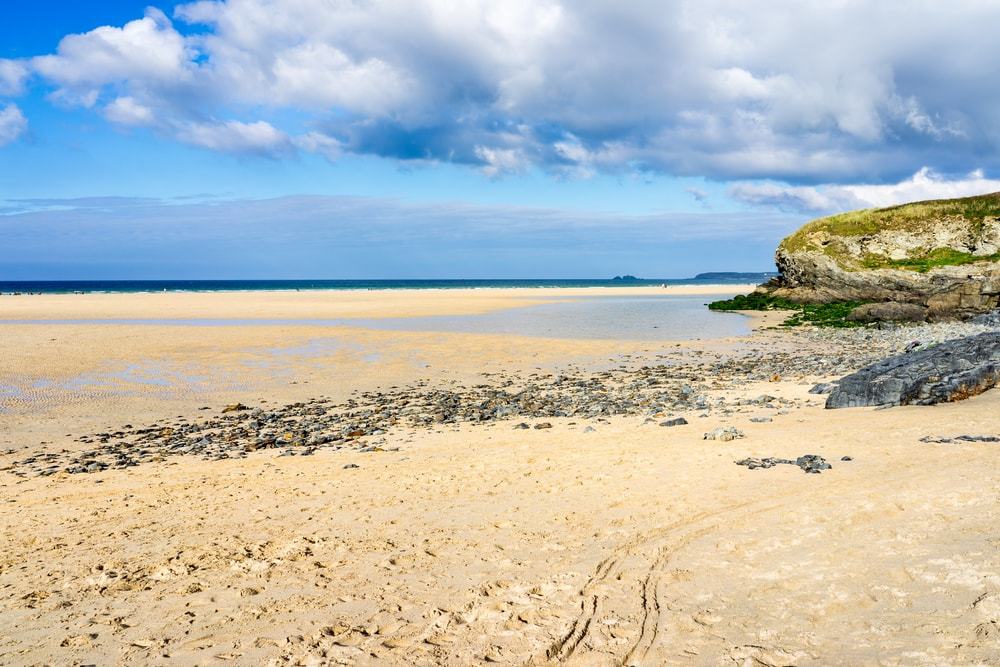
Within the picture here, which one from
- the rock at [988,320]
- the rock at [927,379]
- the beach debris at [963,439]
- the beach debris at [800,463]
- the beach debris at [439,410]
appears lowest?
the beach debris at [439,410]

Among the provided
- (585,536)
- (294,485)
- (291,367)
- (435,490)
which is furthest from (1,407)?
(585,536)

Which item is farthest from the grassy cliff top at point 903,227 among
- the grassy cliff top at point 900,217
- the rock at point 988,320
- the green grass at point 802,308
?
the rock at point 988,320

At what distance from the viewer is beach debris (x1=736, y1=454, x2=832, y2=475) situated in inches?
335

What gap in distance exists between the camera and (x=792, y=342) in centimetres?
2833

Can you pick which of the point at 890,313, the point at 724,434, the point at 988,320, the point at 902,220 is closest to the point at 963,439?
the point at 724,434

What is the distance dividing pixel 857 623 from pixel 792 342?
25.5m

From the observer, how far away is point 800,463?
8773mm

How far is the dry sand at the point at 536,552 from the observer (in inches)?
191

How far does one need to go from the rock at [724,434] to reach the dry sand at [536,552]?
8.3 inches

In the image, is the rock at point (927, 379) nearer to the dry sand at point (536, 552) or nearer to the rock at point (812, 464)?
the dry sand at point (536, 552)

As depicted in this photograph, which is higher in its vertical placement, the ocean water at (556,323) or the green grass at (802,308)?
the green grass at (802,308)

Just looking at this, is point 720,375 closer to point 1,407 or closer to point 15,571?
point 15,571

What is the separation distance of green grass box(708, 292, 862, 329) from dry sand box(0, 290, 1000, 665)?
26023mm

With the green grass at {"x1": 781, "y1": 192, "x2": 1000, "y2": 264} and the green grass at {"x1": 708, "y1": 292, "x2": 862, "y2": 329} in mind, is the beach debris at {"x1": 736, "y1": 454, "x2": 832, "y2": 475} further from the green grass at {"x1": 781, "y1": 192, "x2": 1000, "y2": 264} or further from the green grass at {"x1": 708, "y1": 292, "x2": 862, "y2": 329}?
the green grass at {"x1": 781, "y1": 192, "x2": 1000, "y2": 264}
